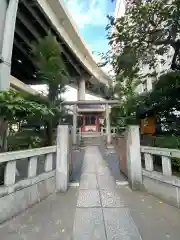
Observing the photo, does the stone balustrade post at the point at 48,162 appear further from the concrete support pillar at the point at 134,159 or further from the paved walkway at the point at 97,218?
the concrete support pillar at the point at 134,159

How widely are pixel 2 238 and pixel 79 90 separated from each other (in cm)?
2088

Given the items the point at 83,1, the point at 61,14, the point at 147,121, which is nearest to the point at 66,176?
the point at 147,121

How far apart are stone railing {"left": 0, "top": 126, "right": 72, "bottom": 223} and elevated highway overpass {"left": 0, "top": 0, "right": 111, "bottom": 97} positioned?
4.84 metres

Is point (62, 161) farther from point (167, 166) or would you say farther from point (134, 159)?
point (167, 166)

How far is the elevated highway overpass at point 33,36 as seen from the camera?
27.5 feet

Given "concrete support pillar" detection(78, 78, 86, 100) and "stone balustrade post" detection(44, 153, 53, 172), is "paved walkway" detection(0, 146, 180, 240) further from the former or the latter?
"concrete support pillar" detection(78, 78, 86, 100)

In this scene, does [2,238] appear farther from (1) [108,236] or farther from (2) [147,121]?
(2) [147,121]

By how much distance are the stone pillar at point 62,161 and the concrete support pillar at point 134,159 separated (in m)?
1.46

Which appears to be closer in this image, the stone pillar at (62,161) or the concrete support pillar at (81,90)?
the stone pillar at (62,161)

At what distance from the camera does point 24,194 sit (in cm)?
335

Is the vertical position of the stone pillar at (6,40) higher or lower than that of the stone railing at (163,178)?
higher

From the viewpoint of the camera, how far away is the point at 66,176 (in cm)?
436

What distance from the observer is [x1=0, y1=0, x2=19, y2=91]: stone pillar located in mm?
7975

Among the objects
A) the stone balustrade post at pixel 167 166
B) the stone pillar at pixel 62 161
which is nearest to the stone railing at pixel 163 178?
the stone balustrade post at pixel 167 166
